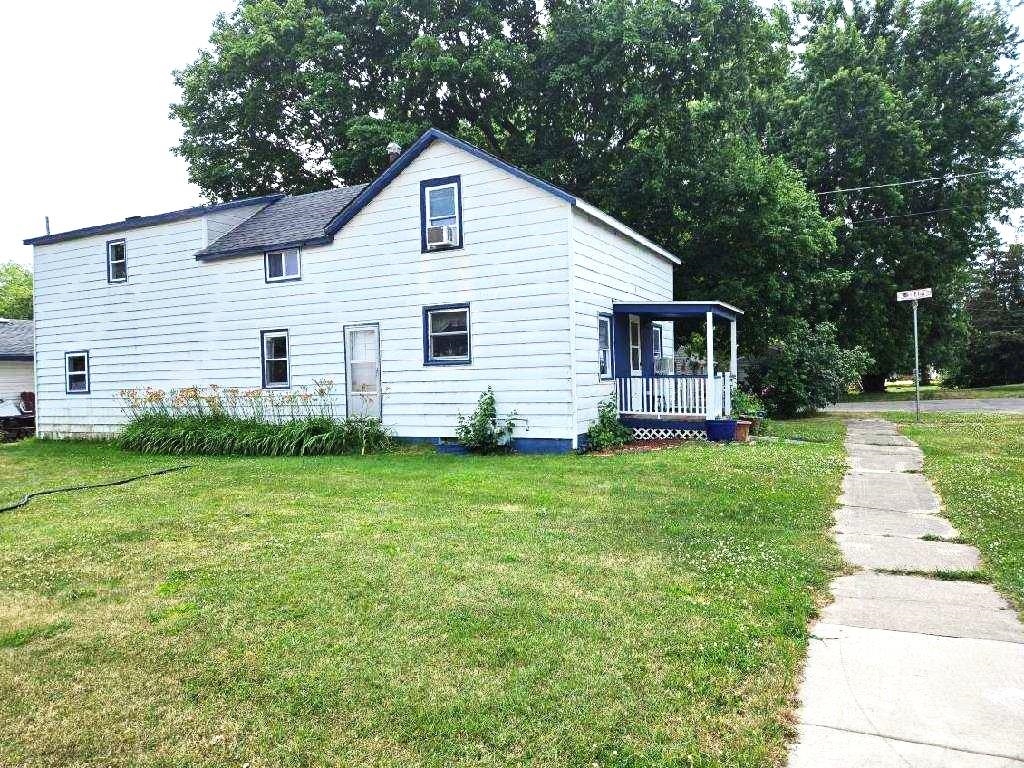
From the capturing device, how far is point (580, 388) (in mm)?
12312

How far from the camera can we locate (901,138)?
2508 centimetres

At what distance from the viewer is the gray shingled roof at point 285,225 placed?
48.3ft

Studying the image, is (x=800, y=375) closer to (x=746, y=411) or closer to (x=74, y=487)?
(x=746, y=411)

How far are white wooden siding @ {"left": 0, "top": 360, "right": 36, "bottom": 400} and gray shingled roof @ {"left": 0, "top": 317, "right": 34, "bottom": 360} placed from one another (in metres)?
0.46

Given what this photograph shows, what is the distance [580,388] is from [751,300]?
37.6ft

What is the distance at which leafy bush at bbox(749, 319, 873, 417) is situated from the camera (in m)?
18.7

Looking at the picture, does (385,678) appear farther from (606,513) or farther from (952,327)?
(952,327)

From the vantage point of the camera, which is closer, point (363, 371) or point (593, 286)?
point (593, 286)

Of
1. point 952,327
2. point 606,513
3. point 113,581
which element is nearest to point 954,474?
point 606,513

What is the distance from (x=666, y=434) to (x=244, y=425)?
334 inches

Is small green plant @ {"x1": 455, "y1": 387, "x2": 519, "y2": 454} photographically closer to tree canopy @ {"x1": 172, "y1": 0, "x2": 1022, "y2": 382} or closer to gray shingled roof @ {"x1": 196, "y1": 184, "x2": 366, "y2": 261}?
gray shingled roof @ {"x1": 196, "y1": 184, "x2": 366, "y2": 261}

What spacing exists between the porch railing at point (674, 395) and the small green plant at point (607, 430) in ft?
1.37

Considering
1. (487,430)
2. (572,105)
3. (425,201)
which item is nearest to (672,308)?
(487,430)

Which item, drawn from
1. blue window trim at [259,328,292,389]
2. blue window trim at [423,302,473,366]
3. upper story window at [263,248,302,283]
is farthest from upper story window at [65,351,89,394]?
blue window trim at [423,302,473,366]
